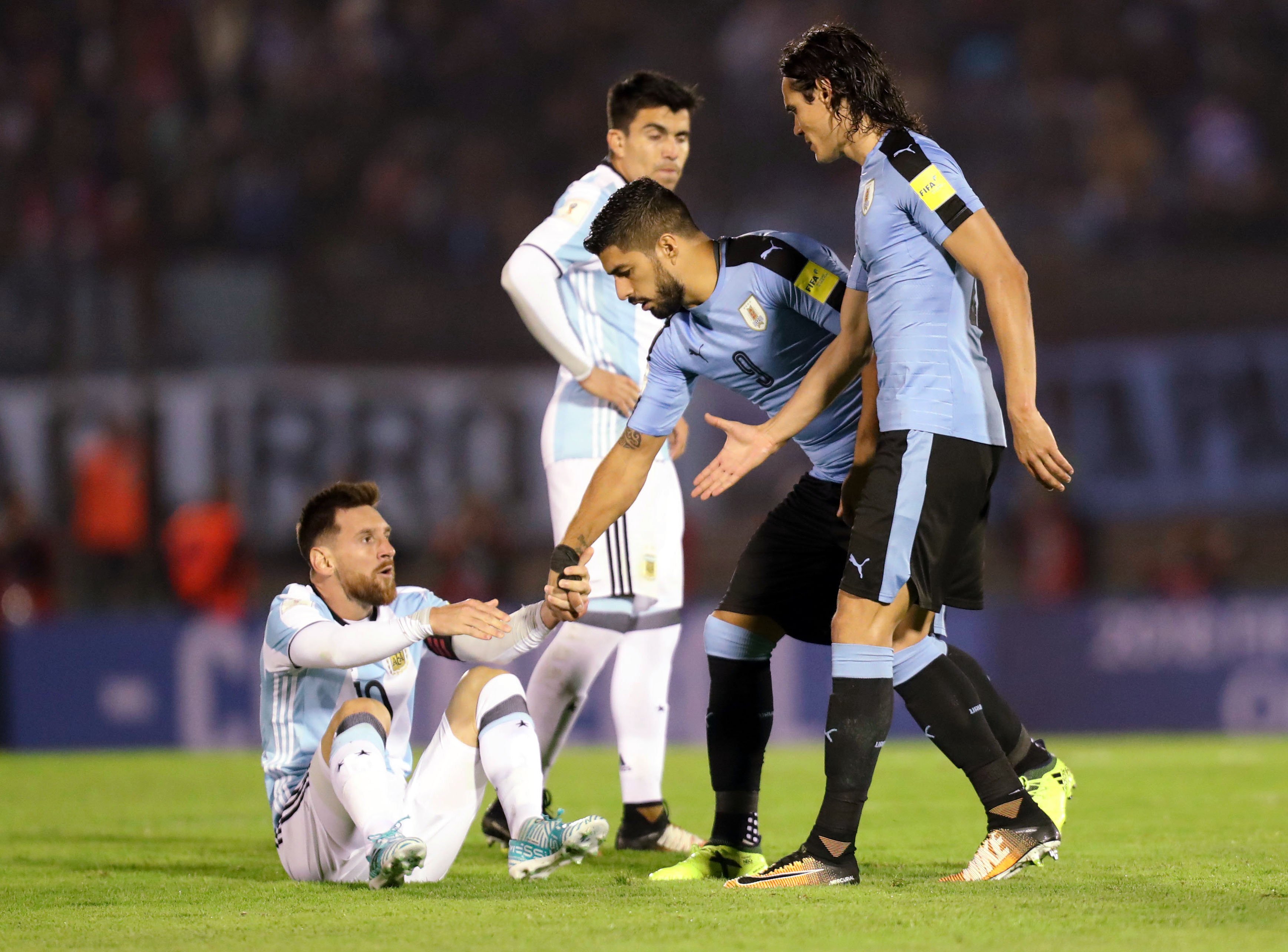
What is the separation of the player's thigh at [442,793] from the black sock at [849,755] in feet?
3.04

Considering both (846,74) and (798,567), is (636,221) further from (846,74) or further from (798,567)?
(798,567)

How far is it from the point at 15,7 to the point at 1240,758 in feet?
46.9

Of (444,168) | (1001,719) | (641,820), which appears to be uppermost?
(444,168)

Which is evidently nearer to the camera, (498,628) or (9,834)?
(498,628)

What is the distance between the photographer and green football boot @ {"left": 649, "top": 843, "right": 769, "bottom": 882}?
14.6ft

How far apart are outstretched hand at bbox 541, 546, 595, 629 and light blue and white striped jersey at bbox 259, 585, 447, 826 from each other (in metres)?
0.33

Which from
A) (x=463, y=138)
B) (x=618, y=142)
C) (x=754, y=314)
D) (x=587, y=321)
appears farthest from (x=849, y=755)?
(x=463, y=138)

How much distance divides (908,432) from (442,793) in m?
1.54

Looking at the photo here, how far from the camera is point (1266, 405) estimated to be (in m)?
13.1

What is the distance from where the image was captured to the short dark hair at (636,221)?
4.36 metres

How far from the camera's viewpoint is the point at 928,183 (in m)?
4.02

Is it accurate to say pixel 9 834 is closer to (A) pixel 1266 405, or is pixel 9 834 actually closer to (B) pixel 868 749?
(B) pixel 868 749

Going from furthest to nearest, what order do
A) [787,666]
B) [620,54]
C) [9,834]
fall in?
[620,54] → [787,666] → [9,834]

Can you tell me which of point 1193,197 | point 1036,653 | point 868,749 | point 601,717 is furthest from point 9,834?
point 1193,197
